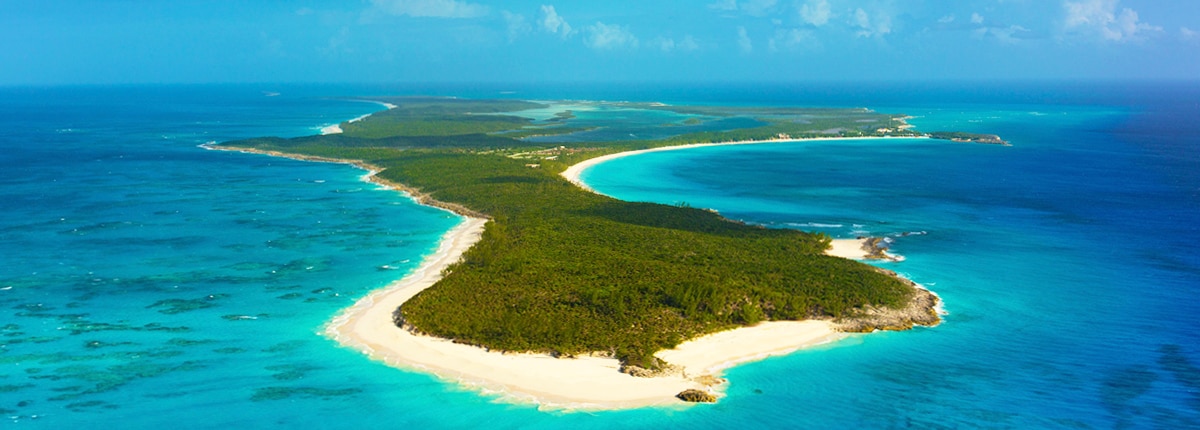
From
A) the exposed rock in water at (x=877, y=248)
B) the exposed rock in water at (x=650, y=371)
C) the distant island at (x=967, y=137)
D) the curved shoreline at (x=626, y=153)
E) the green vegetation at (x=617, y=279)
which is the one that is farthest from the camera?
the distant island at (x=967, y=137)

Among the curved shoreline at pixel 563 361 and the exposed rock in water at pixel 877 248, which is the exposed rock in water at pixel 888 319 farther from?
the exposed rock in water at pixel 877 248

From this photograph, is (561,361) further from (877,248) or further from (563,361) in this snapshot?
(877,248)

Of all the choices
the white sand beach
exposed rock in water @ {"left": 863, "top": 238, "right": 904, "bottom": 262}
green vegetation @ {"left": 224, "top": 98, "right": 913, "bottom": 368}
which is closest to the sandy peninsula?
the white sand beach

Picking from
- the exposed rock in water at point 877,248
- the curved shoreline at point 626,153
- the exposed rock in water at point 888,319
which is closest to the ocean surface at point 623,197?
the exposed rock in water at point 888,319

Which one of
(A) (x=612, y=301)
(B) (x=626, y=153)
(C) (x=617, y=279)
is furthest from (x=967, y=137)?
(A) (x=612, y=301)

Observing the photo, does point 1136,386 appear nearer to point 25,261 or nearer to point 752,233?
point 752,233
